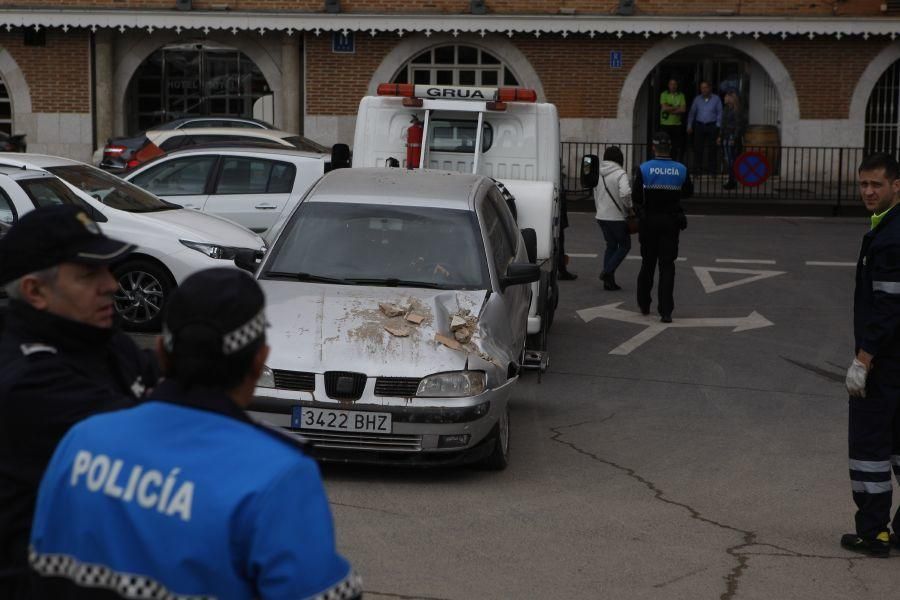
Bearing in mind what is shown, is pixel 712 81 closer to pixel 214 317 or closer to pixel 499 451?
pixel 499 451

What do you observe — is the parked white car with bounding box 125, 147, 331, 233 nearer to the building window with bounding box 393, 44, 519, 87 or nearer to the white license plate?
the white license plate

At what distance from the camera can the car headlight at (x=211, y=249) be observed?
1220 centimetres

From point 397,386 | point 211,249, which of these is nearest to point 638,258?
point 211,249

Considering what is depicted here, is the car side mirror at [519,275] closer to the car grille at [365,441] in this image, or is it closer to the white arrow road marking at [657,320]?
the car grille at [365,441]

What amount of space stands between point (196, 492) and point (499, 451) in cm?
563

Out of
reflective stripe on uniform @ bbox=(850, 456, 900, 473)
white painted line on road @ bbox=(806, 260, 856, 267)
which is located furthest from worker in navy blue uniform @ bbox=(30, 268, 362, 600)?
white painted line on road @ bbox=(806, 260, 856, 267)

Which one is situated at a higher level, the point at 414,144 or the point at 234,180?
the point at 414,144

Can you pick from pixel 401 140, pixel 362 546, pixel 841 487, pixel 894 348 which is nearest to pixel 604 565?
pixel 362 546

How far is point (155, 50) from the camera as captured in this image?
97.8 feet

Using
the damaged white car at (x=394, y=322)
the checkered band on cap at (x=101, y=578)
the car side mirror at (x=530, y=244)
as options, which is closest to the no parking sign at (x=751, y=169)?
the car side mirror at (x=530, y=244)

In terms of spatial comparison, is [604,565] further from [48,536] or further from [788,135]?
[788,135]

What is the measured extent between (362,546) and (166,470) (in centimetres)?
413

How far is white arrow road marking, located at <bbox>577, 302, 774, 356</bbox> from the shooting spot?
43.9 ft

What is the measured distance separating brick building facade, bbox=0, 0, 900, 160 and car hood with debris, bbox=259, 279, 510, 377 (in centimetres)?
2041
